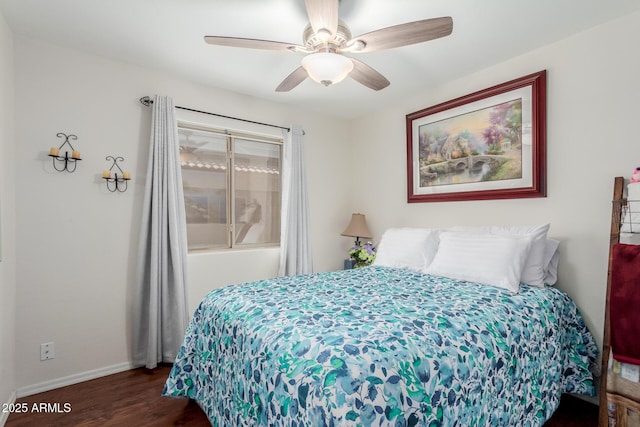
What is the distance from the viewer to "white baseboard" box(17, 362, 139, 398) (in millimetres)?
2145

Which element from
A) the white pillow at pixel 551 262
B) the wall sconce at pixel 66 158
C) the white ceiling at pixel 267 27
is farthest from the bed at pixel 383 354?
the white ceiling at pixel 267 27

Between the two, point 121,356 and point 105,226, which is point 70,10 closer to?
point 105,226

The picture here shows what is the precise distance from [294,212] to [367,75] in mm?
1681

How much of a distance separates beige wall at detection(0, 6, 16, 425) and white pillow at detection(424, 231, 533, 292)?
2771 mm

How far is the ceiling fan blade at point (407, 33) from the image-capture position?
1532mm

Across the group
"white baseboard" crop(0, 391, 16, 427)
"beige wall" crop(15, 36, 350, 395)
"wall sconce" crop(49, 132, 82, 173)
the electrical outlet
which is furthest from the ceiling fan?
"white baseboard" crop(0, 391, 16, 427)

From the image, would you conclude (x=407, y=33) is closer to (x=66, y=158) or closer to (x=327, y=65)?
(x=327, y=65)

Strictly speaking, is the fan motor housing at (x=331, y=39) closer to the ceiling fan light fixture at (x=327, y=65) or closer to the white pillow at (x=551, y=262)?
the ceiling fan light fixture at (x=327, y=65)

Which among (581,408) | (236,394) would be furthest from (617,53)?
(236,394)

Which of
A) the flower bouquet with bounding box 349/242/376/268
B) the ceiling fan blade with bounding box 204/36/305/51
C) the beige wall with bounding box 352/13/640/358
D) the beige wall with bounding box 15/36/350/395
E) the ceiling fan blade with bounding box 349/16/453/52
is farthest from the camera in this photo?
the flower bouquet with bounding box 349/242/376/268

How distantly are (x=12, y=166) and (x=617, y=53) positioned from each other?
13.0 ft

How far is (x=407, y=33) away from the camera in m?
1.64

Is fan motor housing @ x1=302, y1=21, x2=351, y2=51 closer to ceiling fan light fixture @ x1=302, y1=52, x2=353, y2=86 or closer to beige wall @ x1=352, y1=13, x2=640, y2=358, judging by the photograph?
ceiling fan light fixture @ x1=302, y1=52, x2=353, y2=86

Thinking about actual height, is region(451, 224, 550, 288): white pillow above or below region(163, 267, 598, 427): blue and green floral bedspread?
above
